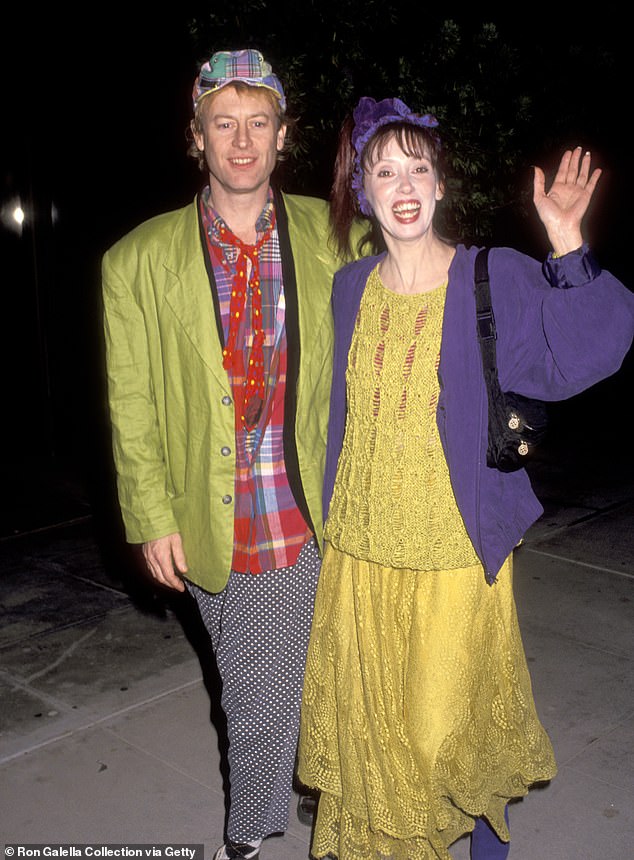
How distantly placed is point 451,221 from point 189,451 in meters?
2.49

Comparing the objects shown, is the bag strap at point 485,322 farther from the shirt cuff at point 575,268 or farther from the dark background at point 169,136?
the dark background at point 169,136

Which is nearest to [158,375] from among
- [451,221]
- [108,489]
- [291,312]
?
[291,312]

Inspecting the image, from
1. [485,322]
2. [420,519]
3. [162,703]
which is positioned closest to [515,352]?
[485,322]

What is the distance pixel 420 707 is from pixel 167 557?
0.82 m

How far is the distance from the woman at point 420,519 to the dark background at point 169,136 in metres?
2.00

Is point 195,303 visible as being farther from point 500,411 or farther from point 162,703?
point 162,703

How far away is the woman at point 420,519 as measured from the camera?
2365mm

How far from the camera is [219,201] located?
2.67 meters

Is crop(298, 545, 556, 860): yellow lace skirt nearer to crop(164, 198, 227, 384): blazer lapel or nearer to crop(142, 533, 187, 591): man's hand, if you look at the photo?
crop(142, 533, 187, 591): man's hand

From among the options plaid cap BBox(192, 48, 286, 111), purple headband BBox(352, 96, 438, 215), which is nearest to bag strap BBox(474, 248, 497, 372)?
purple headband BBox(352, 96, 438, 215)

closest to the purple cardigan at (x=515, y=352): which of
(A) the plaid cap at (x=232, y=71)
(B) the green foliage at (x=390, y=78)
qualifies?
(A) the plaid cap at (x=232, y=71)

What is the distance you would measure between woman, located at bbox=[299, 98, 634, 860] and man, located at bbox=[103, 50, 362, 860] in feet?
0.36

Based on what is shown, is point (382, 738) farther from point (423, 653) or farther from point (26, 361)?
point (26, 361)

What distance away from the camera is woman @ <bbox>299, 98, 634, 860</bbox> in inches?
93.1
